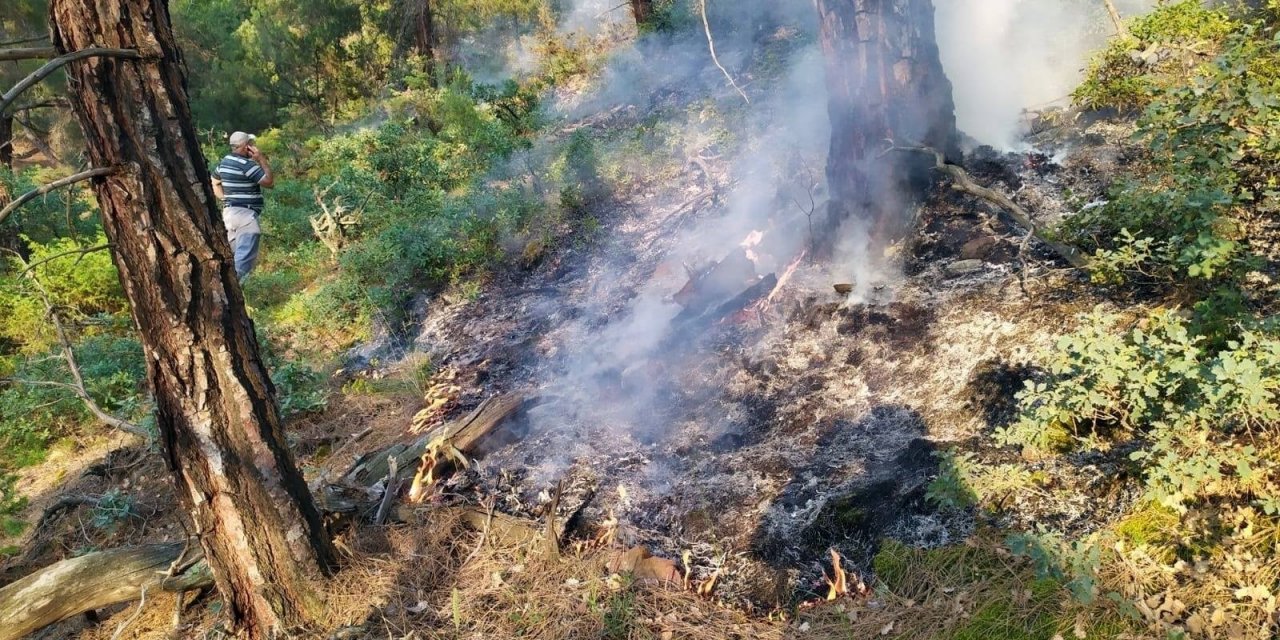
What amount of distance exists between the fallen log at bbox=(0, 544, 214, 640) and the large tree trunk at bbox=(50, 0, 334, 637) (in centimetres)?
61

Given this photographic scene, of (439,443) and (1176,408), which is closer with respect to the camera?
(1176,408)

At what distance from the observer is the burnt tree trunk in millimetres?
5051

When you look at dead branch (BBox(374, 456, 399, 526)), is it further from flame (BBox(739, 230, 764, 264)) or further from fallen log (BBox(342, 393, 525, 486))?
flame (BBox(739, 230, 764, 264))

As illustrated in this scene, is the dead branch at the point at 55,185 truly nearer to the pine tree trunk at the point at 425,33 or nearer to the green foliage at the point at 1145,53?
the green foliage at the point at 1145,53

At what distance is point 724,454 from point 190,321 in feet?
8.73

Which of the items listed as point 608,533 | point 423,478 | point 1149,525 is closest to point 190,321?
point 423,478

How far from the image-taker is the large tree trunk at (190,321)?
2.40 m

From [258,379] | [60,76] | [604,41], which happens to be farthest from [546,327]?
[60,76]

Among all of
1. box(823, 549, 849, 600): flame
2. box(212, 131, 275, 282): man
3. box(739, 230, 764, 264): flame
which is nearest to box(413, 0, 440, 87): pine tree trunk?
box(212, 131, 275, 282): man

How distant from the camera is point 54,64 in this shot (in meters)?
2.12

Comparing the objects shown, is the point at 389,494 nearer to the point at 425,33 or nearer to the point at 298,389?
the point at 298,389

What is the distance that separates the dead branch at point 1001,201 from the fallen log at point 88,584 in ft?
16.4

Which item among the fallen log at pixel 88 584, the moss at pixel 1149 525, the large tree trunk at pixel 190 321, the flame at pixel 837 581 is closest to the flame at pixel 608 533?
the flame at pixel 837 581

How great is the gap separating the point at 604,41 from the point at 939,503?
12.8 m
